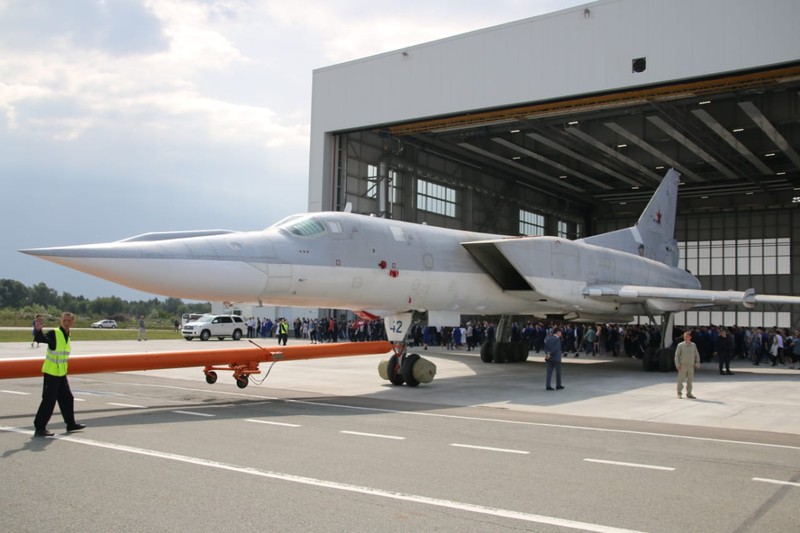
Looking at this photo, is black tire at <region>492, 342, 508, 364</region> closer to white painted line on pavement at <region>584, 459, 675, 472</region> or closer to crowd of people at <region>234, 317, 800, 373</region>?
crowd of people at <region>234, 317, 800, 373</region>

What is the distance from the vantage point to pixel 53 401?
813 centimetres

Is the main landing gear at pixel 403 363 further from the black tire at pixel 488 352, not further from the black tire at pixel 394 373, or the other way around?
the black tire at pixel 488 352

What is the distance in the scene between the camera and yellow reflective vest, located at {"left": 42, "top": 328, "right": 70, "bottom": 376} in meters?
8.39

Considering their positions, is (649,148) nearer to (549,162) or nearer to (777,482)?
(549,162)

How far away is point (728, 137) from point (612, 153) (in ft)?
18.8

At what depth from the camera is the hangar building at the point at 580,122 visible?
22938 millimetres

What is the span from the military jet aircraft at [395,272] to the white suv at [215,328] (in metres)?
19.1

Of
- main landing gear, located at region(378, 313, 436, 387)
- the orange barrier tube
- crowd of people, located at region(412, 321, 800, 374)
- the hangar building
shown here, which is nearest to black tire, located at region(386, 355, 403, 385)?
main landing gear, located at region(378, 313, 436, 387)

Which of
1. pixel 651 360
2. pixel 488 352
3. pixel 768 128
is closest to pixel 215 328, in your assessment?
pixel 488 352

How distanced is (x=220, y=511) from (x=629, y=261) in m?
17.9

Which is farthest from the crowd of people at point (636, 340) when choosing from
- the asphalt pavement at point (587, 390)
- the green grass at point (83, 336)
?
the green grass at point (83, 336)

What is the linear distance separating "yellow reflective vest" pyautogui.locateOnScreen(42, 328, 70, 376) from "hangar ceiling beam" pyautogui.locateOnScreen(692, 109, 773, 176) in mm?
27528

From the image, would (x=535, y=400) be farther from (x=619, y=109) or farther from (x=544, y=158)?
(x=544, y=158)

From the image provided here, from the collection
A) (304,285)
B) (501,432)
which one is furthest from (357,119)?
(501,432)
